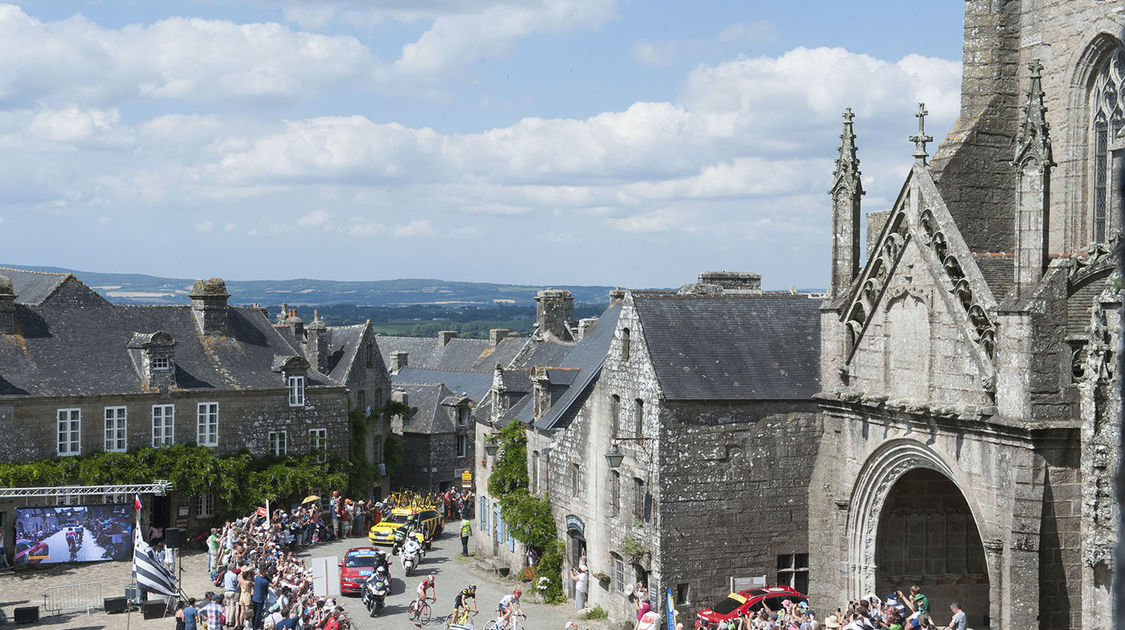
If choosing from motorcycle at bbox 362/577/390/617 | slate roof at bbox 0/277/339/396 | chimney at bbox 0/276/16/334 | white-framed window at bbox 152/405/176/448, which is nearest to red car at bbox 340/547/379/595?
motorcycle at bbox 362/577/390/617

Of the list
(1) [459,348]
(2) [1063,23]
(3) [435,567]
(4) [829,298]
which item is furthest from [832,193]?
(1) [459,348]

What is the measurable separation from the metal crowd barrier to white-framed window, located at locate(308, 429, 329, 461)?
9929 millimetres

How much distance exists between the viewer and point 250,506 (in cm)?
3706

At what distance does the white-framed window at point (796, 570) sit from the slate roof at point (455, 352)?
30366 mm

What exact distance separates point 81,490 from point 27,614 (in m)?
6.97

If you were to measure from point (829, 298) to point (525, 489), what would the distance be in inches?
500

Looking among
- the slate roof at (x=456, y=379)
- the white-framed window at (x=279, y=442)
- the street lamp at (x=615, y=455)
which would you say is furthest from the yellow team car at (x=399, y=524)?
the slate roof at (x=456, y=379)

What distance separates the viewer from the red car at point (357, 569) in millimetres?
30656

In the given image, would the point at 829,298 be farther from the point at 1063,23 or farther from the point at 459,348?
the point at 459,348

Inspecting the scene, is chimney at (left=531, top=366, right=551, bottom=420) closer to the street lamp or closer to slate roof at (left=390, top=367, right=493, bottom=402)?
the street lamp

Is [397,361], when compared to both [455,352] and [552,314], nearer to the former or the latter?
[455,352]

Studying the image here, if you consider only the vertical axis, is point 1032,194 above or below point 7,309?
above

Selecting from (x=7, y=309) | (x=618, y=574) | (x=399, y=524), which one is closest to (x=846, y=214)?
(x=618, y=574)

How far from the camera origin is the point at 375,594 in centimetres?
2784
